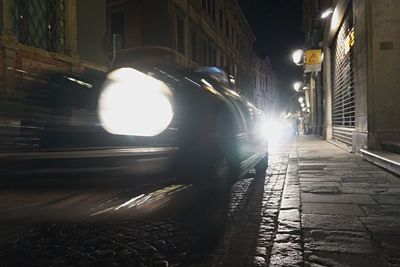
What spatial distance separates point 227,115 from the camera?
446cm

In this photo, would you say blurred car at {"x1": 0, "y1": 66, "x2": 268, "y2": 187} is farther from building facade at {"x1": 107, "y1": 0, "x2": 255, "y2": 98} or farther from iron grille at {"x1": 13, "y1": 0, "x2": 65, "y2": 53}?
building facade at {"x1": 107, "y1": 0, "x2": 255, "y2": 98}

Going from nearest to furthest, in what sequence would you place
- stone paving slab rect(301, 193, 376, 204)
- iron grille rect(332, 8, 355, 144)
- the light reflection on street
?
stone paving slab rect(301, 193, 376, 204) → iron grille rect(332, 8, 355, 144) → the light reflection on street

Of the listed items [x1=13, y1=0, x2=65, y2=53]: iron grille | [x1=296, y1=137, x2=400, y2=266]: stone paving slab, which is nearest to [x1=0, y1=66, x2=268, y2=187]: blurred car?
[x1=296, y1=137, x2=400, y2=266]: stone paving slab

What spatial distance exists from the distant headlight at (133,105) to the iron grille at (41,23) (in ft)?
31.2

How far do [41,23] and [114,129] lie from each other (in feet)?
34.7

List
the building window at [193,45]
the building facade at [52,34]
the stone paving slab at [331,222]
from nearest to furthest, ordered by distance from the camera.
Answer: the stone paving slab at [331,222]
the building facade at [52,34]
the building window at [193,45]

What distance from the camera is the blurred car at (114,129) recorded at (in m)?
3.04

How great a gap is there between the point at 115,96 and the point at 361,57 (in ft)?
28.4

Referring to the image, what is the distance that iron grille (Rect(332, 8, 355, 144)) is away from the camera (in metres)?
12.4

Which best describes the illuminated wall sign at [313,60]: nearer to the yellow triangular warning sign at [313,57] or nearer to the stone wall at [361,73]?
the yellow triangular warning sign at [313,57]

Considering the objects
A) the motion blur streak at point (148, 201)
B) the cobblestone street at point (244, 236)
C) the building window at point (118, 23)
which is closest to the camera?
the cobblestone street at point (244, 236)

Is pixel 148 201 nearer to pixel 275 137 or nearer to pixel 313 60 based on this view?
pixel 313 60

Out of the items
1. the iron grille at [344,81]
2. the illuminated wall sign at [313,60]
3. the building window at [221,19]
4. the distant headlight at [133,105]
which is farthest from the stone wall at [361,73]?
the building window at [221,19]

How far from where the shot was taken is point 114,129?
316 cm
